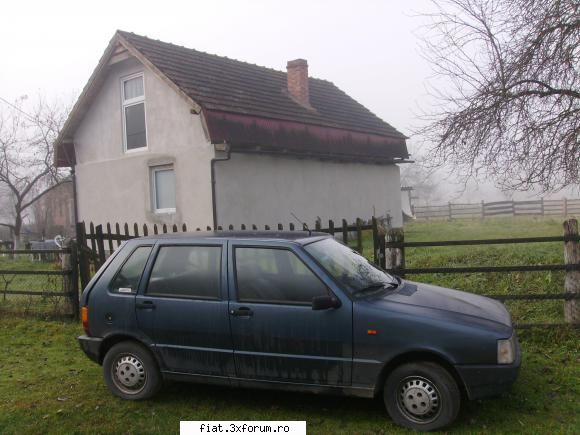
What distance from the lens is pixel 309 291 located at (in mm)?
4422

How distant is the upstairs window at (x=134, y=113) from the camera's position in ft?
50.3

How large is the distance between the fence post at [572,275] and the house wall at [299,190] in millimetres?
8614

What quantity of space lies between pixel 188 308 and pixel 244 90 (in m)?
11.7

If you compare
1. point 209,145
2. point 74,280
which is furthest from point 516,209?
point 74,280

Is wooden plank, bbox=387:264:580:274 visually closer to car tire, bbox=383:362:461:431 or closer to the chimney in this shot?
car tire, bbox=383:362:461:431

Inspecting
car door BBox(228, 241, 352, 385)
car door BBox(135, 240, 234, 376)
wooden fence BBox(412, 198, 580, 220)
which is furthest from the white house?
wooden fence BBox(412, 198, 580, 220)

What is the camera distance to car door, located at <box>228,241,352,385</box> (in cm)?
427

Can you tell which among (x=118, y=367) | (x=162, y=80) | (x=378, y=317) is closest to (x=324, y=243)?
(x=378, y=317)

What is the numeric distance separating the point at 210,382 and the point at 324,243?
1.66m

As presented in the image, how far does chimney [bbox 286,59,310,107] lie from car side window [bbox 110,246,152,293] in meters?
13.0

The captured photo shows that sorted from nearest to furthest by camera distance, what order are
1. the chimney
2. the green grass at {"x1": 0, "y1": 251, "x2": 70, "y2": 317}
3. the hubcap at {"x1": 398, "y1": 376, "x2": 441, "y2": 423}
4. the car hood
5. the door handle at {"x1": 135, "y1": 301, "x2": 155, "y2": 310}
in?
the hubcap at {"x1": 398, "y1": 376, "x2": 441, "y2": 423} → the car hood → the door handle at {"x1": 135, "y1": 301, "x2": 155, "y2": 310} → the green grass at {"x1": 0, "y1": 251, "x2": 70, "y2": 317} → the chimney

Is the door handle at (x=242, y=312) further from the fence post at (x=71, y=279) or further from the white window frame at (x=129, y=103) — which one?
the white window frame at (x=129, y=103)

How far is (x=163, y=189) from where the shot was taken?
14.8 m

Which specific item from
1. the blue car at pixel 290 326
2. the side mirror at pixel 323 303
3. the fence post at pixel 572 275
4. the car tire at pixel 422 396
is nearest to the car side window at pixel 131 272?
the blue car at pixel 290 326
